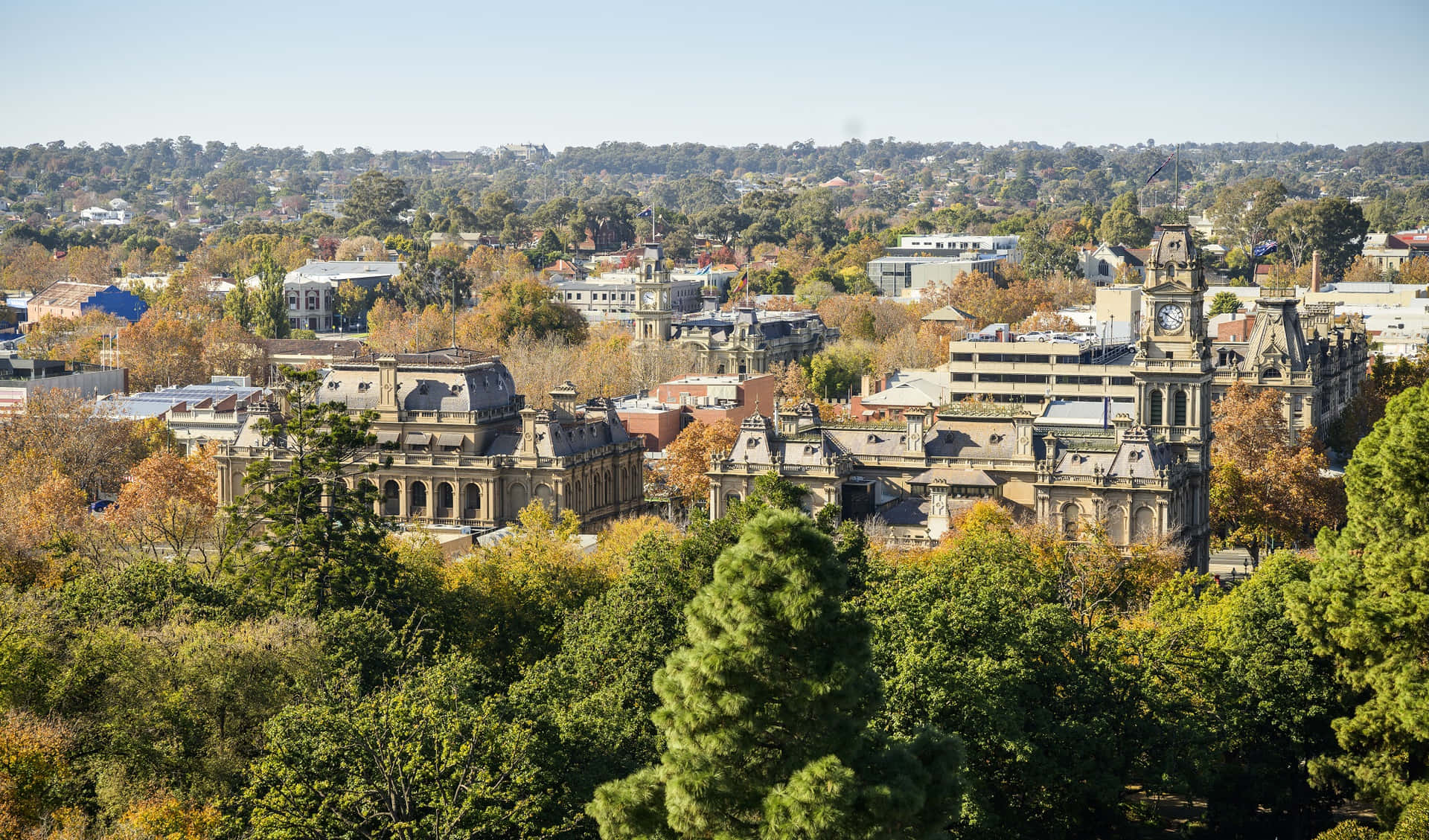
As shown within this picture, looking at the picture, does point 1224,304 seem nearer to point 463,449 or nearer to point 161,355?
point 161,355

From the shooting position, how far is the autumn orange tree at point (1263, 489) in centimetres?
9594

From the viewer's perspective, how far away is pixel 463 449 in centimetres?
9712

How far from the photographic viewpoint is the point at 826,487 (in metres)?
89.7

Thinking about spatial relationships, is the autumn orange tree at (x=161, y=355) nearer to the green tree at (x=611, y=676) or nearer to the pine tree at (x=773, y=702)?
the green tree at (x=611, y=676)

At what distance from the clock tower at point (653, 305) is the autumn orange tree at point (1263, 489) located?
213 feet

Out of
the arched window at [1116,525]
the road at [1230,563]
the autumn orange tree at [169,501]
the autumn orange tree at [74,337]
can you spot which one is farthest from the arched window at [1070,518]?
the autumn orange tree at [74,337]

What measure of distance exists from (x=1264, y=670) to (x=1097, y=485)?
33.6 meters

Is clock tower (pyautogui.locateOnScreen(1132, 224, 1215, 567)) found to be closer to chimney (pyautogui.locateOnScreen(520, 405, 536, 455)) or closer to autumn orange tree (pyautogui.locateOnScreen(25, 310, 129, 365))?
chimney (pyautogui.locateOnScreen(520, 405, 536, 455))

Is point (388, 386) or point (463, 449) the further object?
point (388, 386)

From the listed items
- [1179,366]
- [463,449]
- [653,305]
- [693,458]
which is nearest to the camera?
[1179,366]

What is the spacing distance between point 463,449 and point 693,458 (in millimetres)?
13917

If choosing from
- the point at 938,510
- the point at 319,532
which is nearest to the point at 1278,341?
the point at 938,510

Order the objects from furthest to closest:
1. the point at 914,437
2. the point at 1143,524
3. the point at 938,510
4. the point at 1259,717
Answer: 1. the point at 914,437
2. the point at 1143,524
3. the point at 938,510
4. the point at 1259,717

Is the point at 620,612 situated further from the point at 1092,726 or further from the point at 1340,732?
the point at 1340,732
